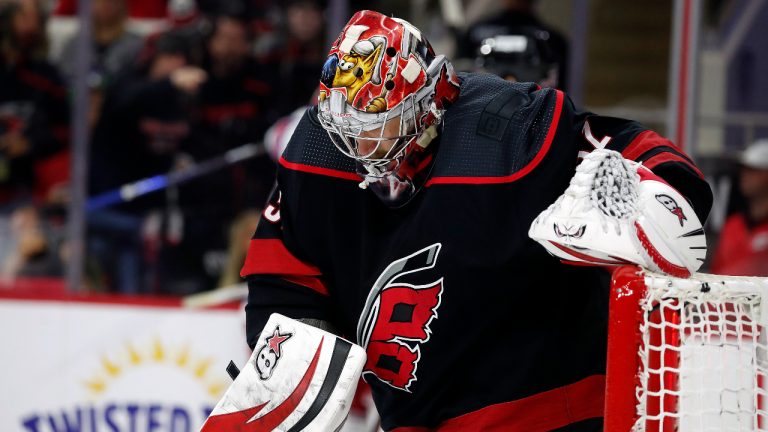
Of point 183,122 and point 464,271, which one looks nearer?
point 464,271

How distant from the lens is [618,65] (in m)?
4.30

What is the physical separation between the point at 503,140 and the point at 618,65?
107 inches

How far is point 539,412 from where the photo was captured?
1.79 m

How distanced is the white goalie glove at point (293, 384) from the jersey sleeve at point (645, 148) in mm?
475

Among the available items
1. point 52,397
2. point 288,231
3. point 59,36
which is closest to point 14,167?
point 59,36

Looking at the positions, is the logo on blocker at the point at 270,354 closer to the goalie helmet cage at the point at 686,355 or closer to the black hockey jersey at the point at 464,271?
the black hockey jersey at the point at 464,271

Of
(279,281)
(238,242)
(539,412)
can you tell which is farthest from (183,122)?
(539,412)

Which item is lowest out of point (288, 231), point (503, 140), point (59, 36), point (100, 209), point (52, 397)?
point (52, 397)

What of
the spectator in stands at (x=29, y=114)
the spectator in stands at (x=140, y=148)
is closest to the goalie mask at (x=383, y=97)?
the spectator in stands at (x=140, y=148)

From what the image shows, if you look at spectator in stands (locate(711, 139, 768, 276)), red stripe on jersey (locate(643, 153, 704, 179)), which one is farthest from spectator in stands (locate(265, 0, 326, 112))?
red stripe on jersey (locate(643, 153, 704, 179))

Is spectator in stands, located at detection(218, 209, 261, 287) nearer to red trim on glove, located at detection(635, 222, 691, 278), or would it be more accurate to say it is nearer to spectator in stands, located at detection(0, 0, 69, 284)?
spectator in stands, located at detection(0, 0, 69, 284)

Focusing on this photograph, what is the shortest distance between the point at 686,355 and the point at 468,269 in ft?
1.19

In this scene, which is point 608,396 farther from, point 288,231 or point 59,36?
point 59,36

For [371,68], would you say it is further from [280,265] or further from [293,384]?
[293,384]
